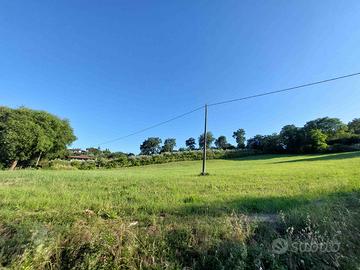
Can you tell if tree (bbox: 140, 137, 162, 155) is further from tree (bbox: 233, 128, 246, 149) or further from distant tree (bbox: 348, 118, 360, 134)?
distant tree (bbox: 348, 118, 360, 134)

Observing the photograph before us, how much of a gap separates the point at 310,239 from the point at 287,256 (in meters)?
0.59

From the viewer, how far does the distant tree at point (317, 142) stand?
62.7 m

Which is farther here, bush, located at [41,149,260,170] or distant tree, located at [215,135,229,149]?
distant tree, located at [215,135,229,149]

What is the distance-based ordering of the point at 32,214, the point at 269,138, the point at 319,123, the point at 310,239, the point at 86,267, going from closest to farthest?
the point at 86,267 < the point at 310,239 < the point at 32,214 < the point at 269,138 < the point at 319,123

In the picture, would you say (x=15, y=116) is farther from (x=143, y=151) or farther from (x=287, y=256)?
(x=143, y=151)

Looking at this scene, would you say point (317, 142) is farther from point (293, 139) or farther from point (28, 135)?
point (28, 135)

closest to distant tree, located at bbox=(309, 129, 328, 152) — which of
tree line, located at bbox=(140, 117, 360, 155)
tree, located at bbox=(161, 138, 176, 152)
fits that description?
tree line, located at bbox=(140, 117, 360, 155)

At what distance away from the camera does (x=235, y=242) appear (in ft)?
14.5

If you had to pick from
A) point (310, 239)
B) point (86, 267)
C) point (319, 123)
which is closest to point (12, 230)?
point (86, 267)

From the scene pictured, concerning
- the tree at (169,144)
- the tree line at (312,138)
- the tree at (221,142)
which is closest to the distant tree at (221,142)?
the tree at (221,142)

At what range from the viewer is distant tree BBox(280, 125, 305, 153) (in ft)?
226

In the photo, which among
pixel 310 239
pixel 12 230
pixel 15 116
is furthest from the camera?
pixel 15 116

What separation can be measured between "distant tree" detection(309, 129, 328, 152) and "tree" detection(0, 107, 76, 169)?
60813mm

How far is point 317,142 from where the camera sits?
210 ft
